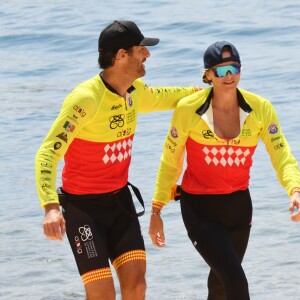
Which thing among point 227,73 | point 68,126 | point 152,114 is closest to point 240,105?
point 227,73

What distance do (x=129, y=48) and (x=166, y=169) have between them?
795 millimetres

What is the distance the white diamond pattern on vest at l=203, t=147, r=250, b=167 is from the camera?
6.66 meters

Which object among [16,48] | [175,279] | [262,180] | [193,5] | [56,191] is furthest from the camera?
[193,5]

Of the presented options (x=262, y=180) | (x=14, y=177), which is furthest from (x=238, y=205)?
(x=14, y=177)

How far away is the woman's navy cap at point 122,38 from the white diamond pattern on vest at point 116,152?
0.55 meters

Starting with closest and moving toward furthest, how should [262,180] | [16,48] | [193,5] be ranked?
1. [262,180]
2. [16,48]
3. [193,5]

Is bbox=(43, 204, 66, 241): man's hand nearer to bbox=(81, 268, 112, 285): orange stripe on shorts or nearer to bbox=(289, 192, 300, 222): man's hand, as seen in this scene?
bbox=(81, 268, 112, 285): orange stripe on shorts

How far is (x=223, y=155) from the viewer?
6660mm

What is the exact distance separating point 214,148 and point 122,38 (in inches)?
33.5

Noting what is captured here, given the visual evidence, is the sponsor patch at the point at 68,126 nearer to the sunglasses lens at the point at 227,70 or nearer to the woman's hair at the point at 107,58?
the woman's hair at the point at 107,58

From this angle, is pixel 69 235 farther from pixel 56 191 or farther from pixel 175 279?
pixel 175 279

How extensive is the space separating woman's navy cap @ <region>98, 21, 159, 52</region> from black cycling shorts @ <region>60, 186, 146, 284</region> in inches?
33.4

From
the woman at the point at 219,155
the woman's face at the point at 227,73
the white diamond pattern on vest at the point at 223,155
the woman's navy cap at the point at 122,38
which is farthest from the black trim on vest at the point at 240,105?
the woman's navy cap at the point at 122,38

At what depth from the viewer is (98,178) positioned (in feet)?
21.3
